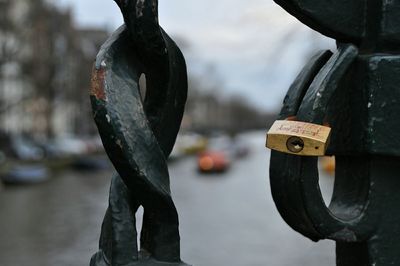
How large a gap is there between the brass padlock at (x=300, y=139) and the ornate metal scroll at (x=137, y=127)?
0.29 metres

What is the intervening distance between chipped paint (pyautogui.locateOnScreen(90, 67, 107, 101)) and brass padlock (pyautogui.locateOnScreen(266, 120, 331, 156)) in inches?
16.2

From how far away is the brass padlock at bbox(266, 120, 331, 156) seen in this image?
1460 mm

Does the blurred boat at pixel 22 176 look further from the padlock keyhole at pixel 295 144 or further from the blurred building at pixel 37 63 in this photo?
the padlock keyhole at pixel 295 144

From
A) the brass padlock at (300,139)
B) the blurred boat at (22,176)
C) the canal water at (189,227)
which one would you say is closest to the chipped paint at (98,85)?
the brass padlock at (300,139)

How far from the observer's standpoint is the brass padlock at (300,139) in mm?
1460

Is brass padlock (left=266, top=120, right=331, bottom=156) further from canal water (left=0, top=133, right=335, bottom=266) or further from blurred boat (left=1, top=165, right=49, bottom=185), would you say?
blurred boat (left=1, top=165, right=49, bottom=185)

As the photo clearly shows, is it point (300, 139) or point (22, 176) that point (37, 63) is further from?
point (300, 139)

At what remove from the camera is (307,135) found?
146 cm

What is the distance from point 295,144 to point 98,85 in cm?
49

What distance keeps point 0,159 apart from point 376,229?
26726 millimetres

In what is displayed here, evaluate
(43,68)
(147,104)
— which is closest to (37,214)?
(147,104)

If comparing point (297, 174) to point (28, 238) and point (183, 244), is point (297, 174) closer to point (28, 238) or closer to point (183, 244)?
point (183, 244)

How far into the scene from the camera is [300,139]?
146 centimetres

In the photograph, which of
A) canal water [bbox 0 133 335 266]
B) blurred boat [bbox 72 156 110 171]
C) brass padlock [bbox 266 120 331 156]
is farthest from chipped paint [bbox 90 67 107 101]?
blurred boat [bbox 72 156 110 171]
